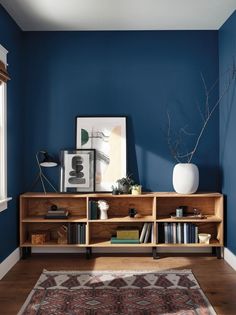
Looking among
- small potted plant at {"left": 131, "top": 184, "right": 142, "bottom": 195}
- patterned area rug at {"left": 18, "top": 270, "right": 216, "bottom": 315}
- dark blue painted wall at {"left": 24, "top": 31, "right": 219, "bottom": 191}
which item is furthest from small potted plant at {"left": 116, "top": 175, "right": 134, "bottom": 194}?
patterned area rug at {"left": 18, "top": 270, "right": 216, "bottom": 315}

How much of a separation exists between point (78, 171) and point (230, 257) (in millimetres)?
1904

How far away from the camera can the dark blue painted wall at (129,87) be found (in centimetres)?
476

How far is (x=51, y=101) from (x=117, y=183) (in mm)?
1236

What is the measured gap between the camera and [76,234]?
14.7 feet

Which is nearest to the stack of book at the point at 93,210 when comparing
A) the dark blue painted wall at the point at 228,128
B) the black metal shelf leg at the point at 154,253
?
the black metal shelf leg at the point at 154,253

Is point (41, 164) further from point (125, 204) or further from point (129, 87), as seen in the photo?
point (129, 87)

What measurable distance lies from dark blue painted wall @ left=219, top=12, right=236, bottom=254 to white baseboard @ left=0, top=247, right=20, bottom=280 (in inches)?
89.8

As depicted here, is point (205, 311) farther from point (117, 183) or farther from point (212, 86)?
point (212, 86)

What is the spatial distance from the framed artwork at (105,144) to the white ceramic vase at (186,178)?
623mm

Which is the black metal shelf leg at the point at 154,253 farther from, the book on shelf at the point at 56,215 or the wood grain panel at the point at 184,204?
the book on shelf at the point at 56,215

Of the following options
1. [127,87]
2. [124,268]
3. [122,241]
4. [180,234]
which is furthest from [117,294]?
[127,87]

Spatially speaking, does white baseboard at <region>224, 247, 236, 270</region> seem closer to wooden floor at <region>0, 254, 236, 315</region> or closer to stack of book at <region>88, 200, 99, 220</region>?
wooden floor at <region>0, 254, 236, 315</region>

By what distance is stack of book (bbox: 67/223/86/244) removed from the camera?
14.7ft

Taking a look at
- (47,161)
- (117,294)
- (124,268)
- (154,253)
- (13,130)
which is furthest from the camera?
(47,161)
